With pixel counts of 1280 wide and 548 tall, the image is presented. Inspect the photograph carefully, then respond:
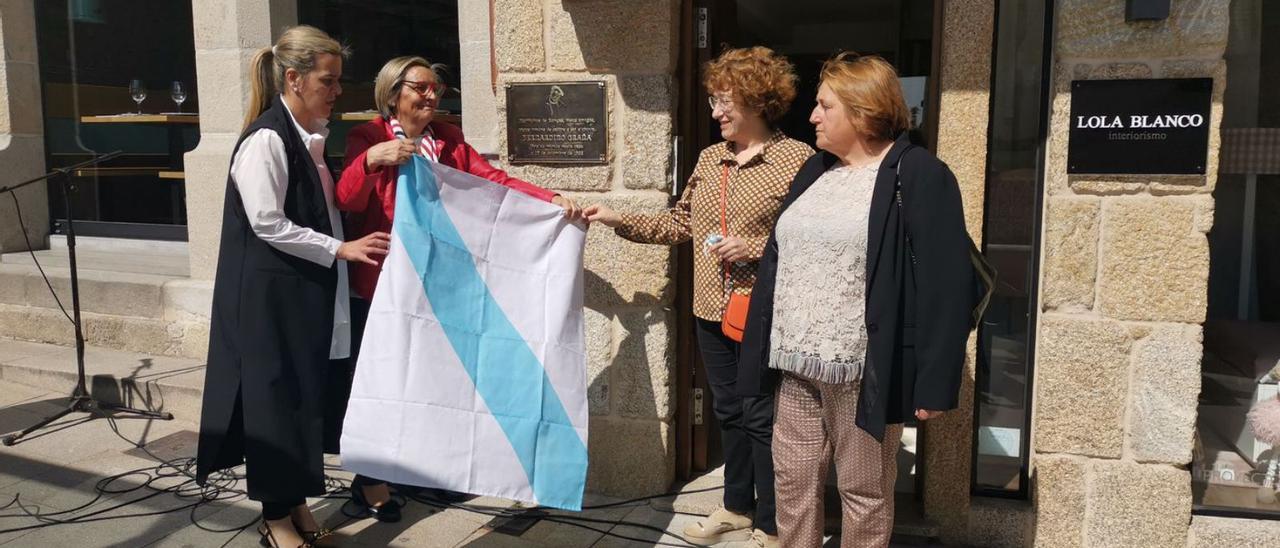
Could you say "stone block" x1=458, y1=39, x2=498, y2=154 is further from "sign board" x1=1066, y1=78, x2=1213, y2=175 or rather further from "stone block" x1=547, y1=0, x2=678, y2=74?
"sign board" x1=1066, y1=78, x2=1213, y2=175

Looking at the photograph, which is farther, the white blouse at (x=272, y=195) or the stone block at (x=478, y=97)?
the stone block at (x=478, y=97)

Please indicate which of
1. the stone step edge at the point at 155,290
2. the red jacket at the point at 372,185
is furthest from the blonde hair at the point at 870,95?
the stone step edge at the point at 155,290

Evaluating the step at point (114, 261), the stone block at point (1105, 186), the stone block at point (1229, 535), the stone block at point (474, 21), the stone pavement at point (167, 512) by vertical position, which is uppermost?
the stone block at point (474, 21)

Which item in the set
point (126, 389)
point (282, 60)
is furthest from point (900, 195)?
point (126, 389)

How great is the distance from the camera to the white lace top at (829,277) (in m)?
2.86

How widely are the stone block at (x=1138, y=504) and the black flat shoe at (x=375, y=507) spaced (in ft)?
9.16

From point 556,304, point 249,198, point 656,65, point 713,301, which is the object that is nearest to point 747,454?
point 713,301

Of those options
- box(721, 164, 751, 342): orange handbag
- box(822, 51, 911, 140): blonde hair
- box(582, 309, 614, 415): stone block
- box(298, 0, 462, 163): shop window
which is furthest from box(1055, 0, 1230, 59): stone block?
box(298, 0, 462, 163): shop window

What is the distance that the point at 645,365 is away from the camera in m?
4.19

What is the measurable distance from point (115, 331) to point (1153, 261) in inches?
245

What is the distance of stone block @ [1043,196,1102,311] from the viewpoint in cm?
343

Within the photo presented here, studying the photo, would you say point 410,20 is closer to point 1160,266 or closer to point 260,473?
point 260,473

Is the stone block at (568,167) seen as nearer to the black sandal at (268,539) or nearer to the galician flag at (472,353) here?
the galician flag at (472,353)

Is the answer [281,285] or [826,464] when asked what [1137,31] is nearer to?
[826,464]
